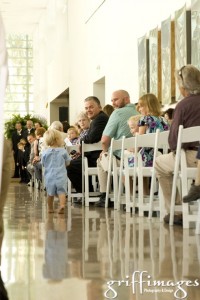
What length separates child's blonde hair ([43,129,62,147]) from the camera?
8.81 metres

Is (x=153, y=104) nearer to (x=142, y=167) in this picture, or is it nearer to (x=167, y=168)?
(x=142, y=167)

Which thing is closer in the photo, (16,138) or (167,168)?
(167,168)

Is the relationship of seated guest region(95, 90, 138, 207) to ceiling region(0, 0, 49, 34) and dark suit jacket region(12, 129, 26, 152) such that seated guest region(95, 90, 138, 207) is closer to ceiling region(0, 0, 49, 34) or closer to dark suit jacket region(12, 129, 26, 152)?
dark suit jacket region(12, 129, 26, 152)

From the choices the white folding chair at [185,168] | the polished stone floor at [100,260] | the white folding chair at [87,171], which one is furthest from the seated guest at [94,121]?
the white folding chair at [185,168]

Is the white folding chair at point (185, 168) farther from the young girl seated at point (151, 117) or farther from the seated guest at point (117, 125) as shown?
the seated guest at point (117, 125)

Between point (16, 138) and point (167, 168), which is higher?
point (167, 168)

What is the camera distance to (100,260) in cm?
405

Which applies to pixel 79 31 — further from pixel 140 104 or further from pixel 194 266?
pixel 194 266

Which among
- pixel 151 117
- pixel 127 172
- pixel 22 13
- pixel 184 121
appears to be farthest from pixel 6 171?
pixel 22 13

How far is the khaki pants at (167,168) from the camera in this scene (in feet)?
21.2

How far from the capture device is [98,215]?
7.85 metres

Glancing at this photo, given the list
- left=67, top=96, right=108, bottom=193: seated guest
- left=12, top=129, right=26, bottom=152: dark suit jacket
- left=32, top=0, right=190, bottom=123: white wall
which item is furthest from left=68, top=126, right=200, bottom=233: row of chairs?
left=12, top=129, right=26, bottom=152: dark suit jacket

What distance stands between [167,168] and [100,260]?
2689 mm

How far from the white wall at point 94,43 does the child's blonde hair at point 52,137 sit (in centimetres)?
273
